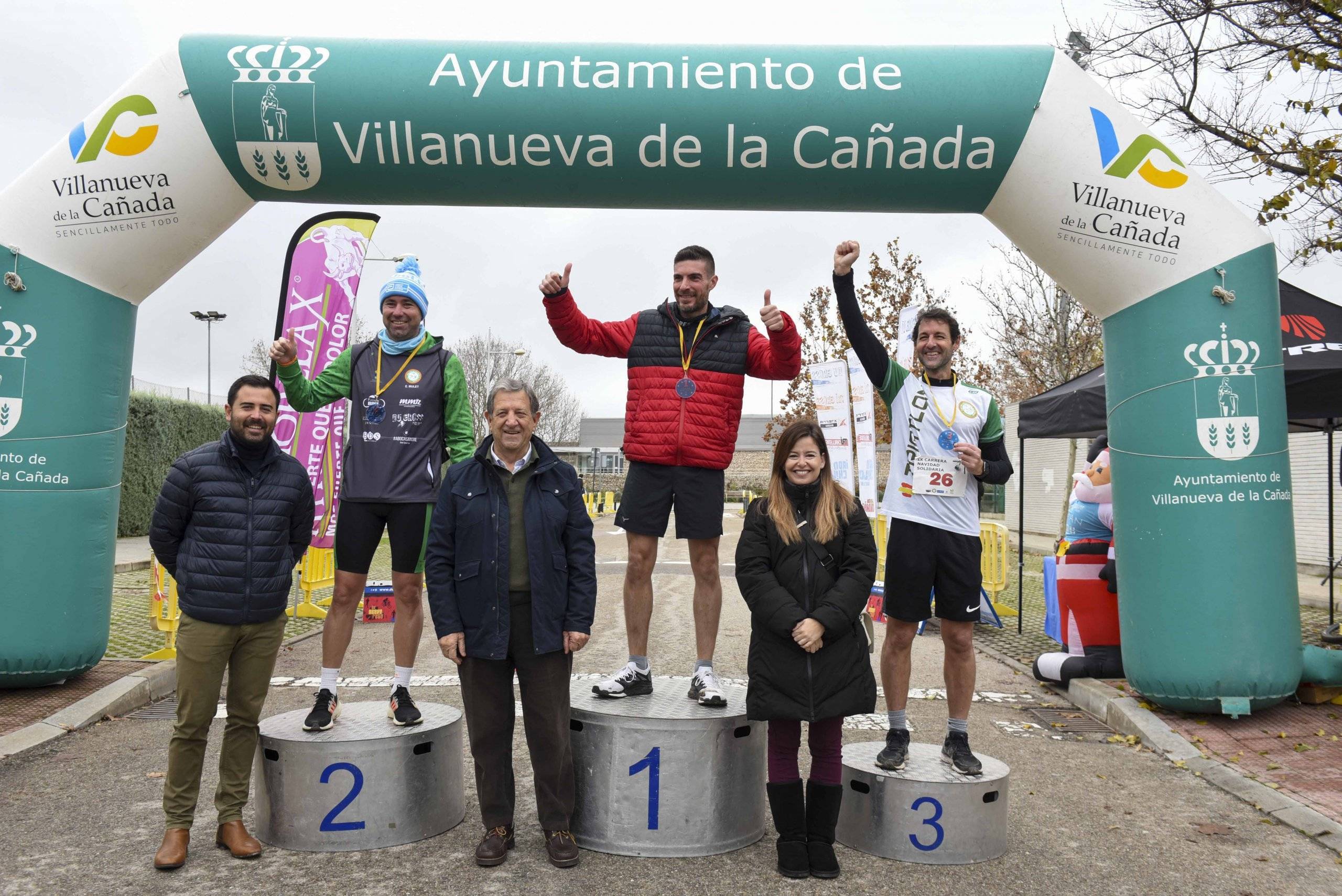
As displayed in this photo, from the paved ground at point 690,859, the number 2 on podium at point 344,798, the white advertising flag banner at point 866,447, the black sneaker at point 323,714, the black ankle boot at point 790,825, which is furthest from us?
the white advertising flag banner at point 866,447

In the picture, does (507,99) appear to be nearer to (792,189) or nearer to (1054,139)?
(792,189)

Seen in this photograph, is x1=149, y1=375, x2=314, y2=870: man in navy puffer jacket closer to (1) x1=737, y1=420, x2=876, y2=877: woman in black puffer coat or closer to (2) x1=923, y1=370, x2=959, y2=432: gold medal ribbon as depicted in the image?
(1) x1=737, y1=420, x2=876, y2=877: woman in black puffer coat

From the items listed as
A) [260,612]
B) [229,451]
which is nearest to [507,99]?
[229,451]

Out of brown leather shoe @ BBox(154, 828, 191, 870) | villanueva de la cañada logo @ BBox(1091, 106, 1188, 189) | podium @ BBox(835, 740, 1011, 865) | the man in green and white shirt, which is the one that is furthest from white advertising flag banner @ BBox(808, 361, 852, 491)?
brown leather shoe @ BBox(154, 828, 191, 870)

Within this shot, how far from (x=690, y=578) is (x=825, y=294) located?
16.5 meters

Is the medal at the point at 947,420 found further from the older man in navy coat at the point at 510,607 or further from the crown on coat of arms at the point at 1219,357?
the crown on coat of arms at the point at 1219,357

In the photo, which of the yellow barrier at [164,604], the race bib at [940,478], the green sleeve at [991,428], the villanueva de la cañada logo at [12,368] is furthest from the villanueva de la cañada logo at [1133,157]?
the yellow barrier at [164,604]

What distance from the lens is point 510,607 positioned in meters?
3.98

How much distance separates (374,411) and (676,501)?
153 cm

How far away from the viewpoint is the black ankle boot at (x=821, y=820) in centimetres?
383

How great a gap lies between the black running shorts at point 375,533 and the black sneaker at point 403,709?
0.56 meters

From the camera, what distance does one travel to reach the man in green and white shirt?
14.4 feet

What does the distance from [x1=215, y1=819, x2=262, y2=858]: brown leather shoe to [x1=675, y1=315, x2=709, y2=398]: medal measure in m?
2.67

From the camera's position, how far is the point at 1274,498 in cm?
576
